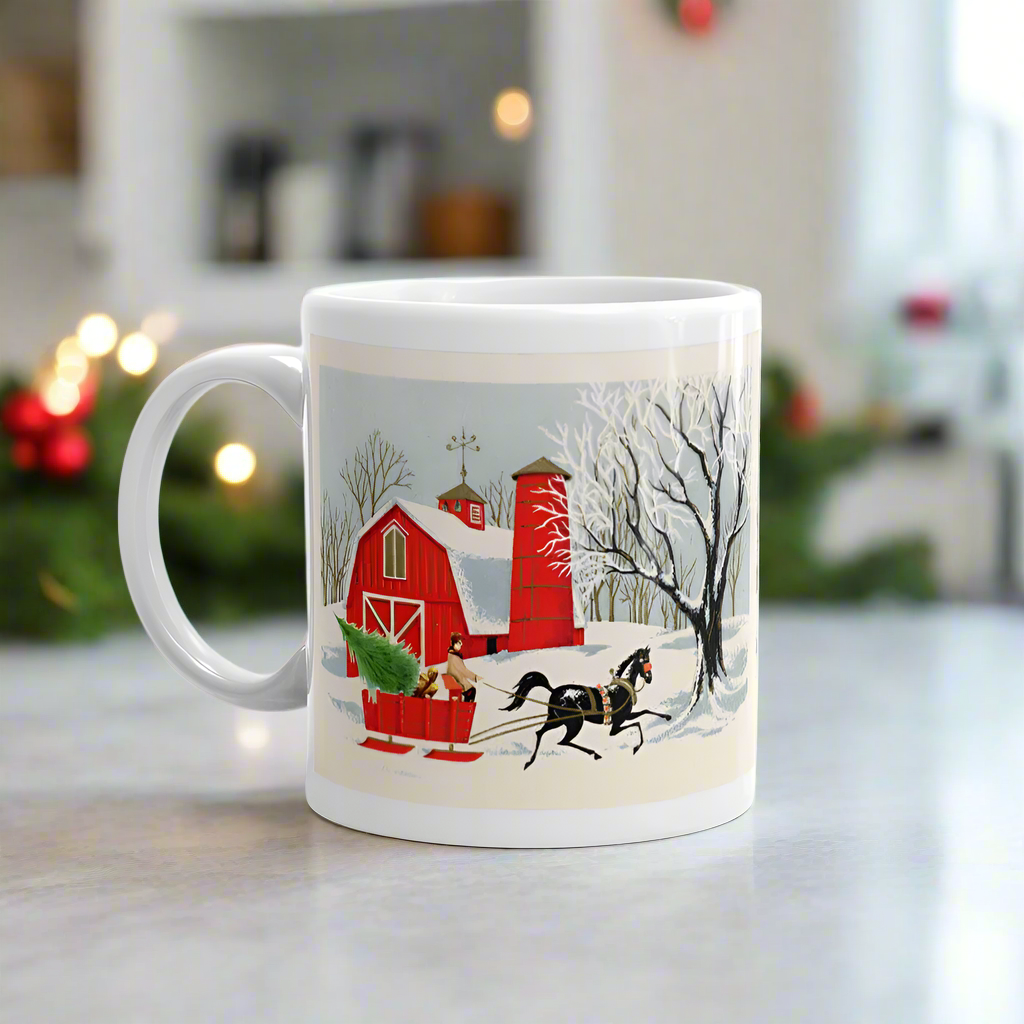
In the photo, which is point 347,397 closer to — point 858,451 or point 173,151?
point 858,451

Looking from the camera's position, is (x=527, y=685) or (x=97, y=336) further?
(x=97, y=336)

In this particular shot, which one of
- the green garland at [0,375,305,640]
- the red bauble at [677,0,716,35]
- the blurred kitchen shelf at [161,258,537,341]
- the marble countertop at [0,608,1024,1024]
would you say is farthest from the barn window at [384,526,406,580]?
the red bauble at [677,0,716,35]

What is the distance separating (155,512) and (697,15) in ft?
3.16

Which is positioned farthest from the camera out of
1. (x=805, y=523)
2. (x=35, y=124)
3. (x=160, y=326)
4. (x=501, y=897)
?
(x=35, y=124)

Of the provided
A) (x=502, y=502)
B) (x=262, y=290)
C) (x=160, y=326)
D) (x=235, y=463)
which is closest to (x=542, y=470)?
(x=502, y=502)

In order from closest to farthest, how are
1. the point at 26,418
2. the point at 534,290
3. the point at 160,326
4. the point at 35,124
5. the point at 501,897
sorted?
1. the point at 501,897
2. the point at 534,290
3. the point at 26,418
4. the point at 160,326
5. the point at 35,124

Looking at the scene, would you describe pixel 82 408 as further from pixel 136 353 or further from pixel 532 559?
pixel 532 559

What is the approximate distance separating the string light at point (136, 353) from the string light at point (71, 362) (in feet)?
0.09

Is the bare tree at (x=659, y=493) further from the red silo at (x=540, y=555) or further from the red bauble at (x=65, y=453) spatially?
the red bauble at (x=65, y=453)

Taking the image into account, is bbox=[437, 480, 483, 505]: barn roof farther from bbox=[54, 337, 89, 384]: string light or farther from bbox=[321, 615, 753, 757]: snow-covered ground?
bbox=[54, 337, 89, 384]: string light

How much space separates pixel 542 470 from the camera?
425 millimetres

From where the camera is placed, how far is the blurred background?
1.26 metres

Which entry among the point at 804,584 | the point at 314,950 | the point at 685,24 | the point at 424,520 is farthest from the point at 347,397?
the point at 685,24

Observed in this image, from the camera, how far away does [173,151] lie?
1328 mm
